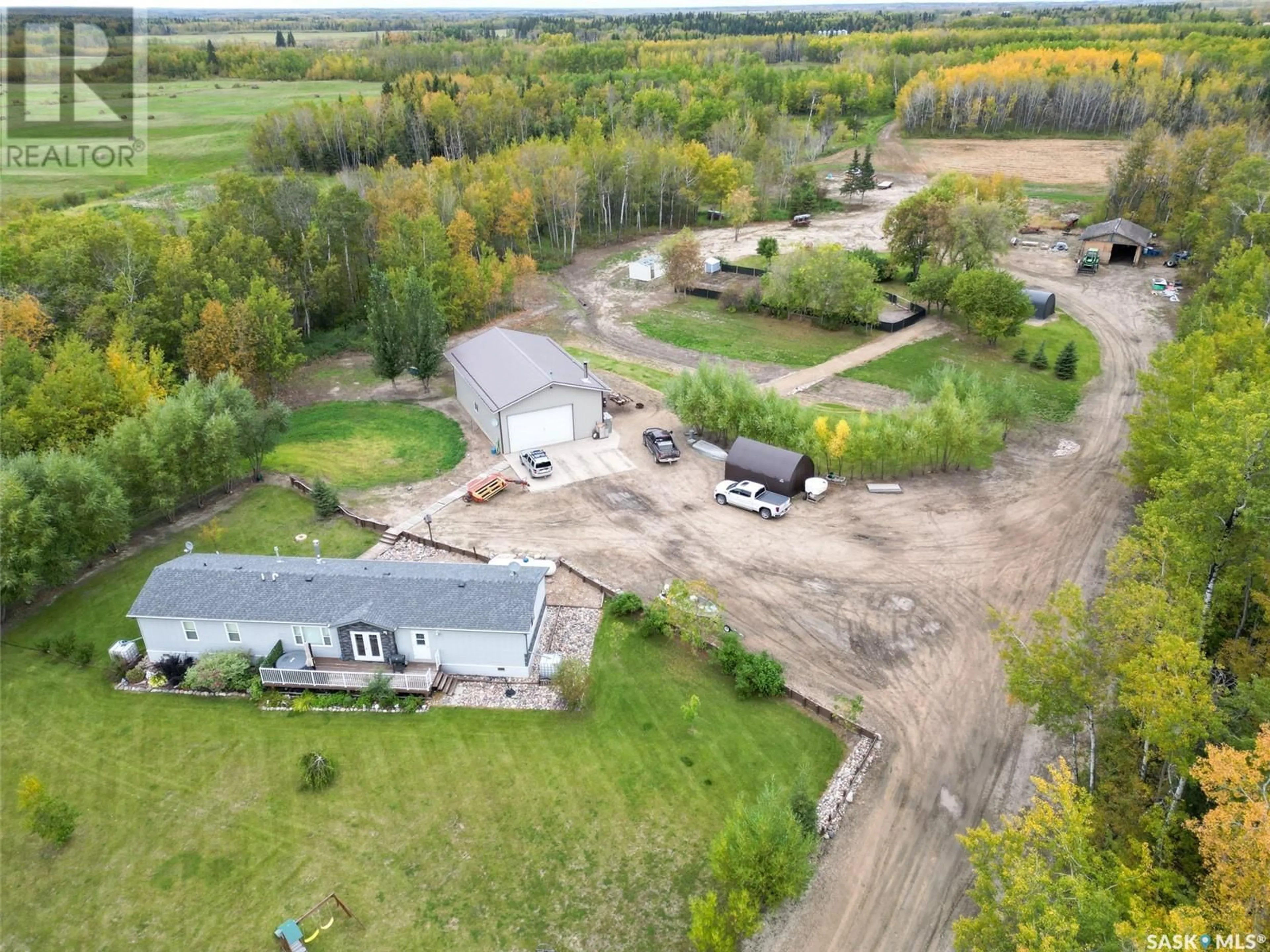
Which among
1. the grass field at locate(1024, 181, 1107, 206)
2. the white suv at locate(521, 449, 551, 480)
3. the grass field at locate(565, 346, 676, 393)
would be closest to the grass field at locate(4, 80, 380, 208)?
the grass field at locate(565, 346, 676, 393)

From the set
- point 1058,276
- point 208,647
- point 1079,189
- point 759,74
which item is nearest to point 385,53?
point 759,74

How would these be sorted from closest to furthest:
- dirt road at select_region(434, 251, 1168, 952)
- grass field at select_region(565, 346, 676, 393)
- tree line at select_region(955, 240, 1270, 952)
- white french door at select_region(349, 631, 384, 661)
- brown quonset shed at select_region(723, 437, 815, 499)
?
tree line at select_region(955, 240, 1270, 952) < dirt road at select_region(434, 251, 1168, 952) < white french door at select_region(349, 631, 384, 661) < brown quonset shed at select_region(723, 437, 815, 499) < grass field at select_region(565, 346, 676, 393)

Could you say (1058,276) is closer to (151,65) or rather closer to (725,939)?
(725,939)

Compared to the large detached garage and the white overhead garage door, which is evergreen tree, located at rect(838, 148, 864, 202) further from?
the white overhead garage door

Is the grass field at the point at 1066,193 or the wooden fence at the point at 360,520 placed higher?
the grass field at the point at 1066,193

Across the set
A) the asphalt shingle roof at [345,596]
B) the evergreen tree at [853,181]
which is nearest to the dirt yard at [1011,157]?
the evergreen tree at [853,181]

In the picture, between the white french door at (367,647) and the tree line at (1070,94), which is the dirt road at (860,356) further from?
the tree line at (1070,94)
